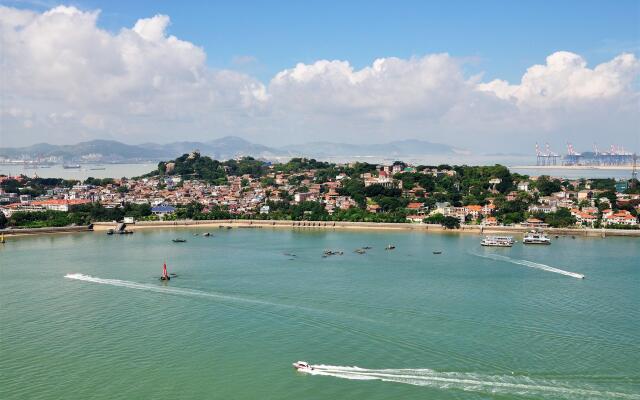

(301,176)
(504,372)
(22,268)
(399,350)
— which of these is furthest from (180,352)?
(301,176)

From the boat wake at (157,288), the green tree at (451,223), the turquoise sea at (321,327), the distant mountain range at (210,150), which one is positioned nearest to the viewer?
the turquoise sea at (321,327)

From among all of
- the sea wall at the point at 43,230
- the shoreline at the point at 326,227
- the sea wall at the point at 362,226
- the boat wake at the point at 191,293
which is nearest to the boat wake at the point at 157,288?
the boat wake at the point at 191,293

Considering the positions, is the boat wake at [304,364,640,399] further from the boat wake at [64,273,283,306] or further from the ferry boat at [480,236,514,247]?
the ferry boat at [480,236,514,247]

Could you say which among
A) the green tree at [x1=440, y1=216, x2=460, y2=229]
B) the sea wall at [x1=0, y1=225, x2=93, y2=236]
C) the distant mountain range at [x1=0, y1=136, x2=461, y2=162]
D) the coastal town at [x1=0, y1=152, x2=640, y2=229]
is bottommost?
the sea wall at [x1=0, y1=225, x2=93, y2=236]

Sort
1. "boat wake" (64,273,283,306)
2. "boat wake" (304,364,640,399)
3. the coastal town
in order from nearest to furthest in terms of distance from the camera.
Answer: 1. "boat wake" (304,364,640,399)
2. "boat wake" (64,273,283,306)
3. the coastal town

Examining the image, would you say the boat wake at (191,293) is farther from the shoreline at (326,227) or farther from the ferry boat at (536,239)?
the ferry boat at (536,239)

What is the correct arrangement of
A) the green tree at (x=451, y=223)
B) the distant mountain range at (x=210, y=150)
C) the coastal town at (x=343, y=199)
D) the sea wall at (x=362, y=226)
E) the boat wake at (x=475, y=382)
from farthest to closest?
the distant mountain range at (x=210, y=150) < the coastal town at (x=343, y=199) < the green tree at (x=451, y=223) < the sea wall at (x=362, y=226) < the boat wake at (x=475, y=382)

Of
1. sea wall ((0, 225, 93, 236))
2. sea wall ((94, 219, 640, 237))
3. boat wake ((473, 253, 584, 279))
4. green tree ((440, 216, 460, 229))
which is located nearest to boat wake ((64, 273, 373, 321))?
boat wake ((473, 253, 584, 279))

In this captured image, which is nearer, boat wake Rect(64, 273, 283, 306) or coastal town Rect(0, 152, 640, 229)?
boat wake Rect(64, 273, 283, 306)
